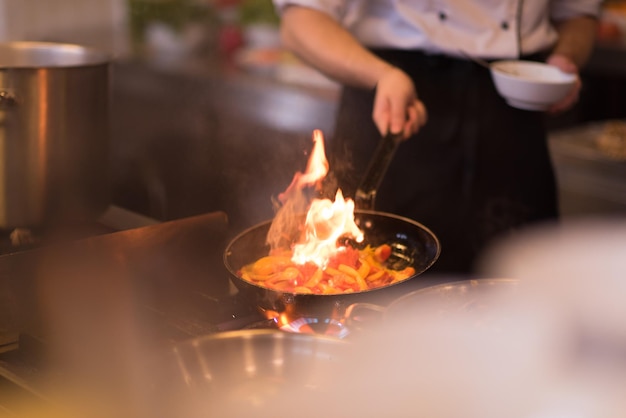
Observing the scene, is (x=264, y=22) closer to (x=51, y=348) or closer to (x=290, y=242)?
(x=290, y=242)

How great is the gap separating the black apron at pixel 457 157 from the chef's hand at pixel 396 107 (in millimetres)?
347

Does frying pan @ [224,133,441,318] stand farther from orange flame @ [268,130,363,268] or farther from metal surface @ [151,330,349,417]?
metal surface @ [151,330,349,417]

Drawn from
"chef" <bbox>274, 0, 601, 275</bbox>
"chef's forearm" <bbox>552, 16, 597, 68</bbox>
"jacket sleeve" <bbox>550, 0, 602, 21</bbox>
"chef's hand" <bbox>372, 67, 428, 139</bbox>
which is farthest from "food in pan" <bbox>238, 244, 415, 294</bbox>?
"jacket sleeve" <bbox>550, 0, 602, 21</bbox>

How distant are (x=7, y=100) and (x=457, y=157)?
1.11 m

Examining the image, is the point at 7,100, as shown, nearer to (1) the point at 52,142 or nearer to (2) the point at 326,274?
(1) the point at 52,142

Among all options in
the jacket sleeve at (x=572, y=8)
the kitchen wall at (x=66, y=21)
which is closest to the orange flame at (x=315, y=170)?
the jacket sleeve at (x=572, y=8)

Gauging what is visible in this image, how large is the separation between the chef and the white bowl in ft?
0.26

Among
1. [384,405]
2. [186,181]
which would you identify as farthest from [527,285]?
[186,181]

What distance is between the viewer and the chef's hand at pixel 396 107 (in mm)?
1571

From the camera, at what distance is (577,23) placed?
2.22 metres

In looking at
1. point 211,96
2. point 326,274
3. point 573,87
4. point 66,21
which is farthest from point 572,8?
point 66,21

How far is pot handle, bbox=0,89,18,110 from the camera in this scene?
1.38 metres

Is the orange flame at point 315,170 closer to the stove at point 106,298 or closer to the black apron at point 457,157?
the stove at point 106,298

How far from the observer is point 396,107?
158cm
